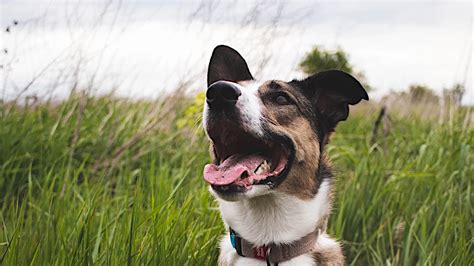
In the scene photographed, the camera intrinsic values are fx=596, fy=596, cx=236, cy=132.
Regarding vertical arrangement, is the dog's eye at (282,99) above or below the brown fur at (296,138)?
above

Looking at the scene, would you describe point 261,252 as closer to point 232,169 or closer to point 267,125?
point 232,169

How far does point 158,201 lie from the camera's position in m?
3.92

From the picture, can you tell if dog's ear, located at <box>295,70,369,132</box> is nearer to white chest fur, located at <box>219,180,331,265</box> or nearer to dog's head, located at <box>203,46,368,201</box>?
dog's head, located at <box>203,46,368,201</box>

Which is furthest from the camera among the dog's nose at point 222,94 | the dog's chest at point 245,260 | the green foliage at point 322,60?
the green foliage at point 322,60

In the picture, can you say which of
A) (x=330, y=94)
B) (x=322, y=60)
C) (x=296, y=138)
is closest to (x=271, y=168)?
(x=296, y=138)

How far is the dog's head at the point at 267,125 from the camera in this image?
8.90 ft

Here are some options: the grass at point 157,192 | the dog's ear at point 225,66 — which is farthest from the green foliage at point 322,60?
the dog's ear at point 225,66

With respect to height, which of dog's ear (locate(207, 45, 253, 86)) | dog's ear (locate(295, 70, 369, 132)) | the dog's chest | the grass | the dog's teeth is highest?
dog's ear (locate(207, 45, 253, 86))

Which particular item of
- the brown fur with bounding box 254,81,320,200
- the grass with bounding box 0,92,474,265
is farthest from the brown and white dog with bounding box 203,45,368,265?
the grass with bounding box 0,92,474,265

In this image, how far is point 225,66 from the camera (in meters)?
3.39

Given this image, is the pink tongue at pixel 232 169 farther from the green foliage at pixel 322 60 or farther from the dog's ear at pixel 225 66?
the green foliage at pixel 322 60

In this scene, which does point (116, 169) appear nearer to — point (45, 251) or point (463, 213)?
point (45, 251)

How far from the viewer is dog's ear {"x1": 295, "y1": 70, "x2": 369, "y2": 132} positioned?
330 centimetres

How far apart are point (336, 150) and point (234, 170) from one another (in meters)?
3.49
